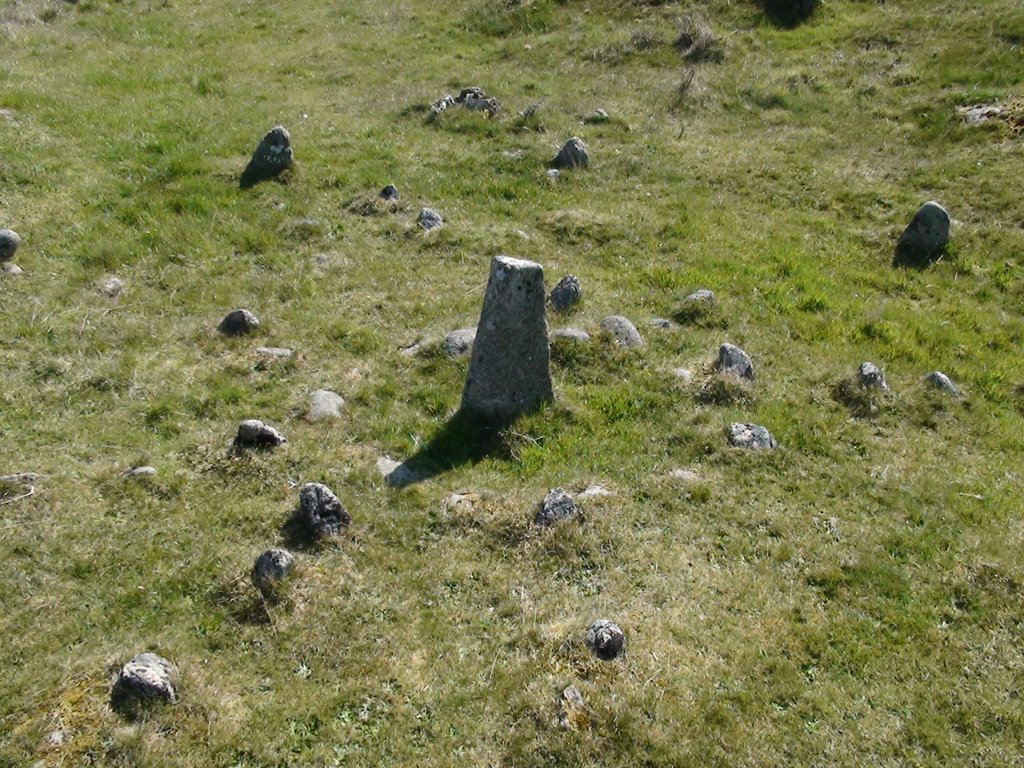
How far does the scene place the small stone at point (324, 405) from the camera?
10234mm

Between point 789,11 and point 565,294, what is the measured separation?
1770 centimetres

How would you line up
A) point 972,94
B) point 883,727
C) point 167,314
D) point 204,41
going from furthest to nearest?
point 204,41
point 972,94
point 167,314
point 883,727

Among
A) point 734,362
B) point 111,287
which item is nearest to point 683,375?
point 734,362

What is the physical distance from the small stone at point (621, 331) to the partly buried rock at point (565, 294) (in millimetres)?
799

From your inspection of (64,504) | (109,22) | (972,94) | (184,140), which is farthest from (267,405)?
(109,22)

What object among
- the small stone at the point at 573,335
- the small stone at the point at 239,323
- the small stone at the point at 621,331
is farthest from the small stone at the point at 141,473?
the small stone at the point at 621,331

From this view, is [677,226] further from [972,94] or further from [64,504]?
[64,504]

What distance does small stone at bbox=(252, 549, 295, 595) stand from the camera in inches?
300

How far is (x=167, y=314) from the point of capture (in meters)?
12.5

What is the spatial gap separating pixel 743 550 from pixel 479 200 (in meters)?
10.3

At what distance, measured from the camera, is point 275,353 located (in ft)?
37.6

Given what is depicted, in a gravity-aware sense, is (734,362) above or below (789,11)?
below

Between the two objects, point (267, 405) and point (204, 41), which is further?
point (204, 41)

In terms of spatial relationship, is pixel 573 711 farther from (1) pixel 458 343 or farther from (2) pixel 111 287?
(2) pixel 111 287
